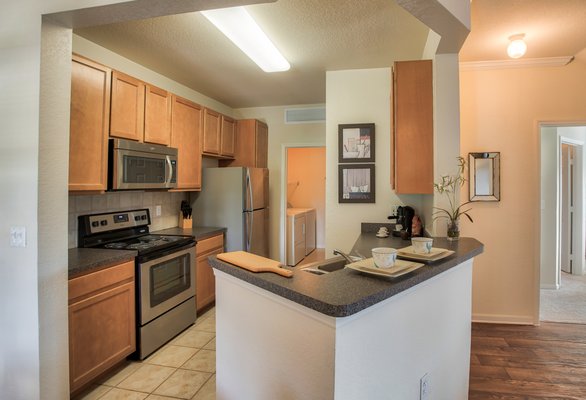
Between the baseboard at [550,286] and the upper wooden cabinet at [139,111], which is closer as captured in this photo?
the upper wooden cabinet at [139,111]

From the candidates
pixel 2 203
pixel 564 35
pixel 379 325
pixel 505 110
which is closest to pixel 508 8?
pixel 564 35

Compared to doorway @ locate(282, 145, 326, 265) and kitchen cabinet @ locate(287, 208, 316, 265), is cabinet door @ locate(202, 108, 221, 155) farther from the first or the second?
doorway @ locate(282, 145, 326, 265)

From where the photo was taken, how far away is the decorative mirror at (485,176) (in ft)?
10.5

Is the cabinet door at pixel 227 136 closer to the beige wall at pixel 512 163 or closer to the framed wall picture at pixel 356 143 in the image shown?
the framed wall picture at pixel 356 143

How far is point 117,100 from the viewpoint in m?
2.62

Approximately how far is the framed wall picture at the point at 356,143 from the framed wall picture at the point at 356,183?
0.08 meters

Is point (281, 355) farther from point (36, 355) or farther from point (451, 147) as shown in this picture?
point (451, 147)

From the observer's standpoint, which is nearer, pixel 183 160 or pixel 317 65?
pixel 317 65

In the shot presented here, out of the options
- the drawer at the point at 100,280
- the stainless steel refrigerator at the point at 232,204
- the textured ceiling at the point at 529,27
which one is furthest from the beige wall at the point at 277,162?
the drawer at the point at 100,280

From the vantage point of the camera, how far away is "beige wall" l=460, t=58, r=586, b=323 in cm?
313

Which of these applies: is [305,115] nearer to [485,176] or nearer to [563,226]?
[485,176]

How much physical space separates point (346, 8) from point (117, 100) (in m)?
1.89

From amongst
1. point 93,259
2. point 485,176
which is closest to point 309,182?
point 485,176

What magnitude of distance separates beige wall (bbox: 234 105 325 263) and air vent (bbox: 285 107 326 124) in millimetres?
65
